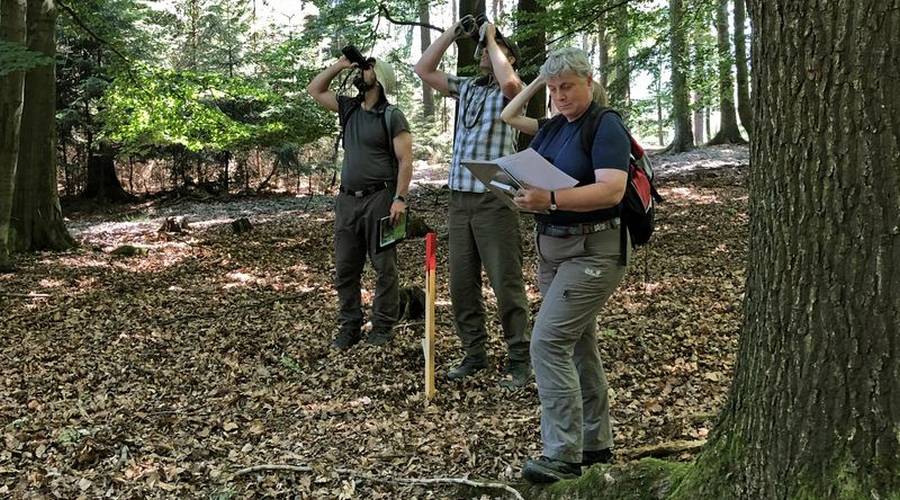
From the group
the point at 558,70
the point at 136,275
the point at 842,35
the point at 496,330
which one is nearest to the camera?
the point at 842,35

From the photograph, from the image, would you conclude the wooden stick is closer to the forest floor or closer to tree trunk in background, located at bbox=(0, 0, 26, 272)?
the forest floor

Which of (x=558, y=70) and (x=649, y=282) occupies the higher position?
(x=558, y=70)

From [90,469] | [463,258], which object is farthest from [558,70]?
[90,469]

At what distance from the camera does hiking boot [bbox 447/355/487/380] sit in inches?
183

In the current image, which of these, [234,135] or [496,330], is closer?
[496,330]

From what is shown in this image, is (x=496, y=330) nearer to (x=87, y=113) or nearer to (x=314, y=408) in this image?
(x=314, y=408)

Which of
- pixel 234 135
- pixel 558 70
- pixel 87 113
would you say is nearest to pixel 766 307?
pixel 558 70

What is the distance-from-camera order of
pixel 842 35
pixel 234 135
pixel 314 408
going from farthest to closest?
pixel 234 135
pixel 314 408
pixel 842 35

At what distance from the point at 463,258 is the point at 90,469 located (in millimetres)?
2365

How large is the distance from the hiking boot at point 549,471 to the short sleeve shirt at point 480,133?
6.06ft

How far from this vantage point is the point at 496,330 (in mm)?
5734

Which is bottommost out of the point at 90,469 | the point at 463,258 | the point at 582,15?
the point at 90,469

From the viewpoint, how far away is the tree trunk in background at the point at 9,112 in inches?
320

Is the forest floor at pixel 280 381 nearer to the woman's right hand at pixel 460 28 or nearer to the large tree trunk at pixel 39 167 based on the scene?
the large tree trunk at pixel 39 167
